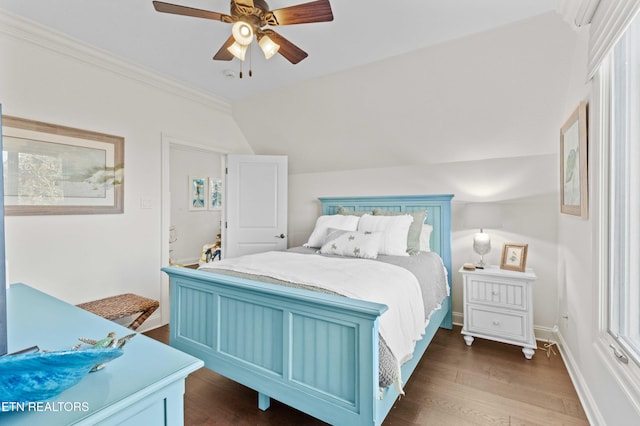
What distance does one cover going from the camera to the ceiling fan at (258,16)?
162 cm

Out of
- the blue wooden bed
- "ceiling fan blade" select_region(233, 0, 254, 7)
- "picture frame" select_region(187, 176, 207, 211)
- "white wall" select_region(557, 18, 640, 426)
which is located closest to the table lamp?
"white wall" select_region(557, 18, 640, 426)

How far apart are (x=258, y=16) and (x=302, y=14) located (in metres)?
0.28

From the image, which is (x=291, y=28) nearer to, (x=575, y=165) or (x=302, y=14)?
(x=302, y=14)

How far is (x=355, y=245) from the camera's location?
2670 mm

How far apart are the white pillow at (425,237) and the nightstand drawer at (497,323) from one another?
666mm

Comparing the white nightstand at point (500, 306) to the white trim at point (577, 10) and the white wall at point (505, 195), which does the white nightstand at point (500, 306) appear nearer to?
the white wall at point (505, 195)

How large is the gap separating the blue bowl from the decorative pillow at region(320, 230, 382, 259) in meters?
2.20

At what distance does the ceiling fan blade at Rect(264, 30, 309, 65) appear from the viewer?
1896mm

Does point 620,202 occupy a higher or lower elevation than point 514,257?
higher

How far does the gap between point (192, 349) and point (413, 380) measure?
5.12ft

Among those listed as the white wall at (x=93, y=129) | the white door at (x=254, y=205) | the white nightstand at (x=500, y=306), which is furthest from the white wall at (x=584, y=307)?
the white wall at (x=93, y=129)

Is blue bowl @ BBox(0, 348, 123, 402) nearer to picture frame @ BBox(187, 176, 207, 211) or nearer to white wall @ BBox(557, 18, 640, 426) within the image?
white wall @ BBox(557, 18, 640, 426)

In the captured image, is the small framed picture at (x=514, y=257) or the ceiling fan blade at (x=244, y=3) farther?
the small framed picture at (x=514, y=257)

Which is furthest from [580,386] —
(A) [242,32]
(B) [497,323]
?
(A) [242,32]
